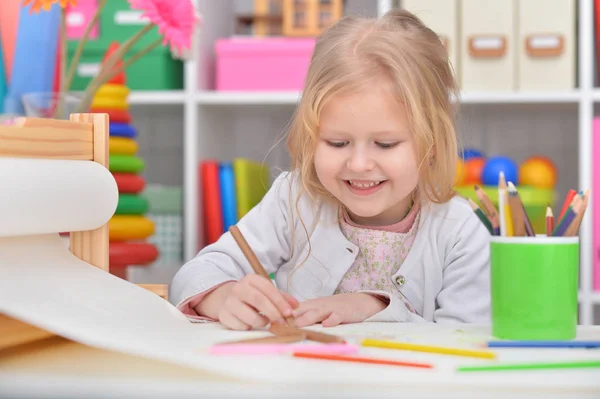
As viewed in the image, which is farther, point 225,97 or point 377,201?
point 225,97

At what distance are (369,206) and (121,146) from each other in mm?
843

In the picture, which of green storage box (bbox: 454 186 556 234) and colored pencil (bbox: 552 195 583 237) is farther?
green storage box (bbox: 454 186 556 234)

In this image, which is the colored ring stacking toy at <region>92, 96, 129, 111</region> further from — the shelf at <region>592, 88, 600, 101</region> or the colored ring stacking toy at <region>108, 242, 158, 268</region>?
the shelf at <region>592, 88, 600, 101</region>

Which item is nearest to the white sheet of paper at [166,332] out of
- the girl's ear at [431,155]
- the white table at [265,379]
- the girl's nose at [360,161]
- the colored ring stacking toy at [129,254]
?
the white table at [265,379]

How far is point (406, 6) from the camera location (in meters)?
1.94

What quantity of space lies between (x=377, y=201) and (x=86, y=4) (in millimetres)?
1388

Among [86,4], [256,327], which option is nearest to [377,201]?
[256,327]

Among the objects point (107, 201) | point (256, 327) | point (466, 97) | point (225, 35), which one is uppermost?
point (225, 35)

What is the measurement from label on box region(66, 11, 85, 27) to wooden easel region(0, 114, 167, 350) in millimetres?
1437

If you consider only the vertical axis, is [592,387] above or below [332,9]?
below

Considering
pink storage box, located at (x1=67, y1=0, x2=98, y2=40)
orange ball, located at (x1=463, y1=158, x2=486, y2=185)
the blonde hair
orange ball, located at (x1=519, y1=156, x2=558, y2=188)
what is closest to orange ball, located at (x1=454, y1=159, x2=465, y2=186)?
orange ball, located at (x1=463, y1=158, x2=486, y2=185)

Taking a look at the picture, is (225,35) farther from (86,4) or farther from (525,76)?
(525,76)

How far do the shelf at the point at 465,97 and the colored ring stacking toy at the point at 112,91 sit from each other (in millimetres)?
320

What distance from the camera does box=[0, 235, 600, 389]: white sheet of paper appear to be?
0.43 m
